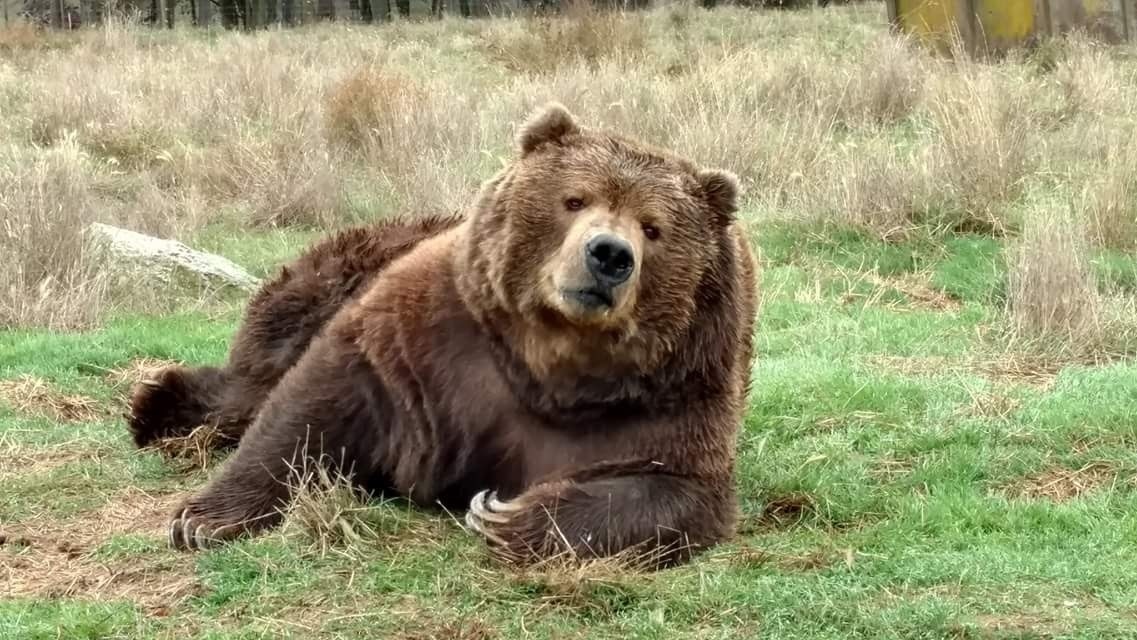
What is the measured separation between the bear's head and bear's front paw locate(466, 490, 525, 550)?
407 millimetres

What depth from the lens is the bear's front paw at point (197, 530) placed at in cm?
421

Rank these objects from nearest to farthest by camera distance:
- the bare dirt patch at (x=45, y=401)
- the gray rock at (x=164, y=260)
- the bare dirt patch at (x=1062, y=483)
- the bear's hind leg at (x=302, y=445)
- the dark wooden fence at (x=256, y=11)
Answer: the bear's hind leg at (x=302, y=445) < the bare dirt patch at (x=1062, y=483) < the bare dirt patch at (x=45, y=401) < the gray rock at (x=164, y=260) < the dark wooden fence at (x=256, y=11)

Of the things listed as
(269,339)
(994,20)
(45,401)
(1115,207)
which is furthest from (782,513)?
(994,20)

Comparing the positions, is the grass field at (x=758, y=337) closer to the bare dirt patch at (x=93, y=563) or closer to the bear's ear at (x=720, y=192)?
the bare dirt patch at (x=93, y=563)

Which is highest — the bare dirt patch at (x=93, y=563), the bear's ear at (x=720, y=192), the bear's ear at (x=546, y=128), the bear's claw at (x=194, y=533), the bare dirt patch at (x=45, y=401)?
the bear's ear at (x=546, y=128)

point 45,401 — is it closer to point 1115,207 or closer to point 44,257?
point 44,257

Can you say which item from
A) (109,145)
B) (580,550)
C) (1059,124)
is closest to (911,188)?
(1059,124)

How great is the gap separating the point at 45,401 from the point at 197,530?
211 centimetres

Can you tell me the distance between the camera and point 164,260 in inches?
336

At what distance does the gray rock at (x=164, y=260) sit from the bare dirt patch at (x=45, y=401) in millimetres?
2347

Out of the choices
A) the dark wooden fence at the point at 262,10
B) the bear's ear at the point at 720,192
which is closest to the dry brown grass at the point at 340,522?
the bear's ear at the point at 720,192

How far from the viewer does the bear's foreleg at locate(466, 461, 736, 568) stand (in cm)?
398

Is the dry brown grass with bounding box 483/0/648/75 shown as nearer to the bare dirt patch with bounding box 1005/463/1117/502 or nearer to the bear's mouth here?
the bare dirt patch with bounding box 1005/463/1117/502

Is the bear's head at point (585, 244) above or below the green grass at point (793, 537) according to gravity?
above
